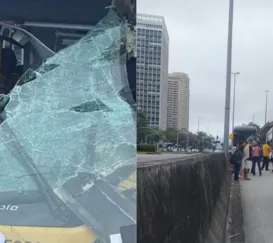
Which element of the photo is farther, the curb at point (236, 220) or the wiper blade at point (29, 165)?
the curb at point (236, 220)

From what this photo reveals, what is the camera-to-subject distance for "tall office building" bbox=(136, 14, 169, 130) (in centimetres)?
252

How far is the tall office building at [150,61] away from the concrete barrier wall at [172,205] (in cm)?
47

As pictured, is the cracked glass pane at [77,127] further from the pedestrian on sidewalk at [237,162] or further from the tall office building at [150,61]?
the pedestrian on sidewalk at [237,162]

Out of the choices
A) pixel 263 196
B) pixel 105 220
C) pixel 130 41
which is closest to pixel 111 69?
pixel 130 41

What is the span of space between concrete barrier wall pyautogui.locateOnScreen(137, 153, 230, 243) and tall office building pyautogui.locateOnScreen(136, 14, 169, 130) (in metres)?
0.47

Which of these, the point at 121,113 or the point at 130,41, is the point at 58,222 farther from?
the point at 130,41

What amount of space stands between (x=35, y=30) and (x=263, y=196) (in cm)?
1274

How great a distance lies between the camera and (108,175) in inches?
88.2

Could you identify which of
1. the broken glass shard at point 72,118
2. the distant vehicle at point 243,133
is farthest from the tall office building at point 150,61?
the distant vehicle at point 243,133

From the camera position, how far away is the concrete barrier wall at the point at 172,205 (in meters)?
3.15

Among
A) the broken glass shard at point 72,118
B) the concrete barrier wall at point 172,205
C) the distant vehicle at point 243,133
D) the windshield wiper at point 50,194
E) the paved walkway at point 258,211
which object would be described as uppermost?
the broken glass shard at point 72,118

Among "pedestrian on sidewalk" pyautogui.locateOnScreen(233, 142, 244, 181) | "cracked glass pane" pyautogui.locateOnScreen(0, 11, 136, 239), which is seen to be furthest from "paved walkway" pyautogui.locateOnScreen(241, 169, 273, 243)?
"cracked glass pane" pyautogui.locateOnScreen(0, 11, 136, 239)

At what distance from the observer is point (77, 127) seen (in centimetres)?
228

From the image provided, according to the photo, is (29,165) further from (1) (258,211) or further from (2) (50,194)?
(1) (258,211)
